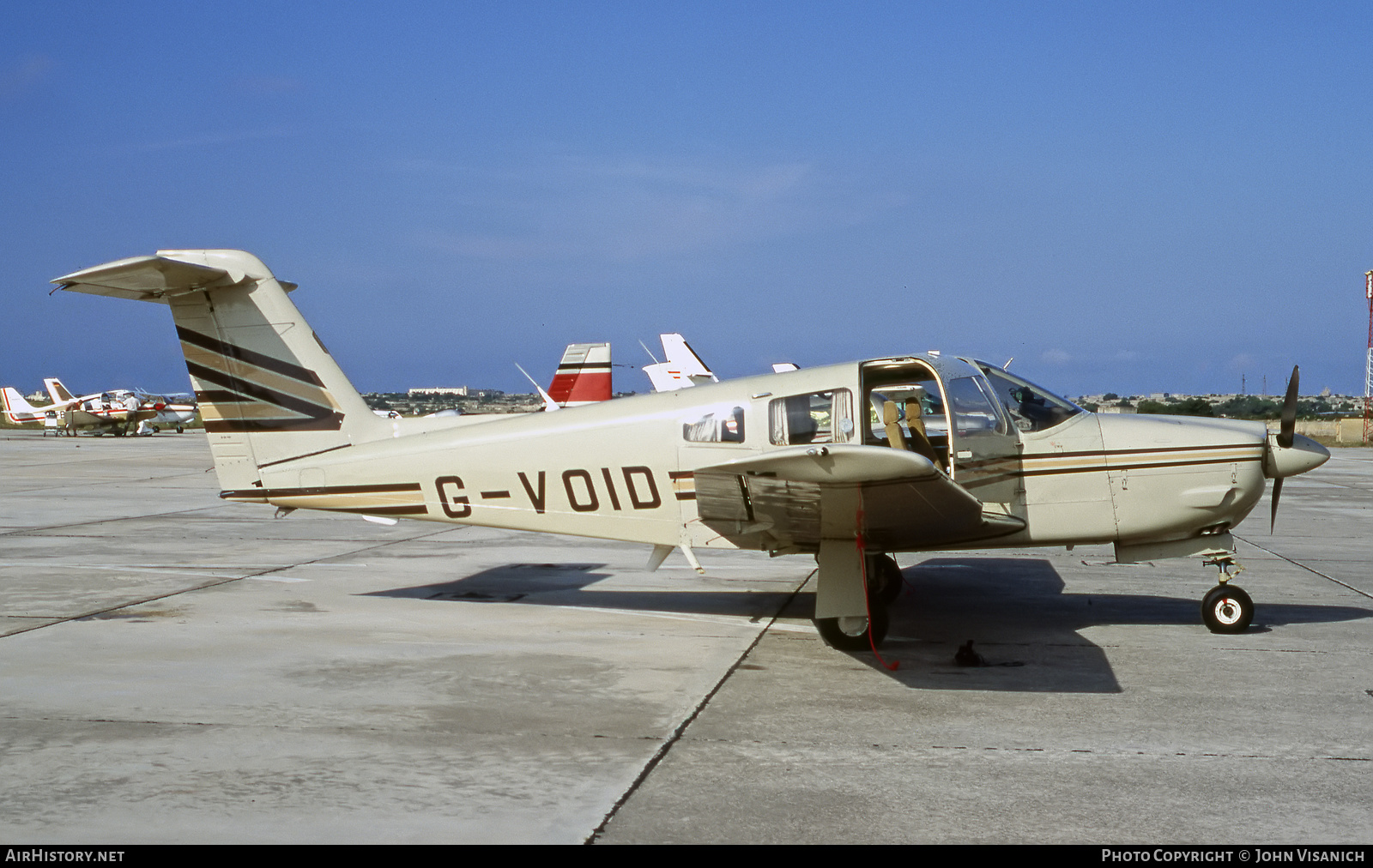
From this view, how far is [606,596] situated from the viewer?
34.3ft

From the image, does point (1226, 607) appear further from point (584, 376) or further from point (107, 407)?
point (107, 407)

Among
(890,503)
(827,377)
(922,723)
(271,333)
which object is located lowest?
(922,723)

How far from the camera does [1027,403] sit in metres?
8.48

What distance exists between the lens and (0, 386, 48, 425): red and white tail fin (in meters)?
61.6

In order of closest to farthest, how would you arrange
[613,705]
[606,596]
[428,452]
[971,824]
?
1. [971,824]
2. [613,705]
3. [428,452]
4. [606,596]

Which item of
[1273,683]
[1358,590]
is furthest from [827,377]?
[1358,590]

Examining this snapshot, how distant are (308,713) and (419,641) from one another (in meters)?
2.05

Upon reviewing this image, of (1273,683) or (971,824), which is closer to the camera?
(971,824)

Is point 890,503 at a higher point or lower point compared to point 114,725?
higher

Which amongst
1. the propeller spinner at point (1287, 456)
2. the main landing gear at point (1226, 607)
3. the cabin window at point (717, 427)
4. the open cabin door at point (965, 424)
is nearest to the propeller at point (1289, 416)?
the propeller spinner at point (1287, 456)

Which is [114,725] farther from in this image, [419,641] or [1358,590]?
[1358,590]

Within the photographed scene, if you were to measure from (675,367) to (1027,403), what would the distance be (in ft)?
95.9

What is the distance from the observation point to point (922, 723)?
6.07m
